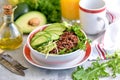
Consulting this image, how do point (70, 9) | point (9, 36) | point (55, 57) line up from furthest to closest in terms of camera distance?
point (70, 9) → point (9, 36) → point (55, 57)

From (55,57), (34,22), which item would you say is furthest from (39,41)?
(34,22)

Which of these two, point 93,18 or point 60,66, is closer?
point 60,66

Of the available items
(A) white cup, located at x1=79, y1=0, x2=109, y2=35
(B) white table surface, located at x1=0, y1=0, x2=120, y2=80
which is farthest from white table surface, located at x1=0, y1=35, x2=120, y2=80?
(A) white cup, located at x1=79, y1=0, x2=109, y2=35

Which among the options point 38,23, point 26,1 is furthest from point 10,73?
point 26,1

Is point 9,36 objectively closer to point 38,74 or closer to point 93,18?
point 38,74

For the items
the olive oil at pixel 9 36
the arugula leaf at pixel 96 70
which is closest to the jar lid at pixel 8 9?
the olive oil at pixel 9 36

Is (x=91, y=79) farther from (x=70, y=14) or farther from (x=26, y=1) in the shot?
(x=26, y=1)

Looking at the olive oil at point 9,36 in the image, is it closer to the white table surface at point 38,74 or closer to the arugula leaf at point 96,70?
the white table surface at point 38,74

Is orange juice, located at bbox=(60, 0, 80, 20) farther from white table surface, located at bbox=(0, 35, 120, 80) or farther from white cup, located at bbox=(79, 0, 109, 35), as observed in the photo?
white table surface, located at bbox=(0, 35, 120, 80)
